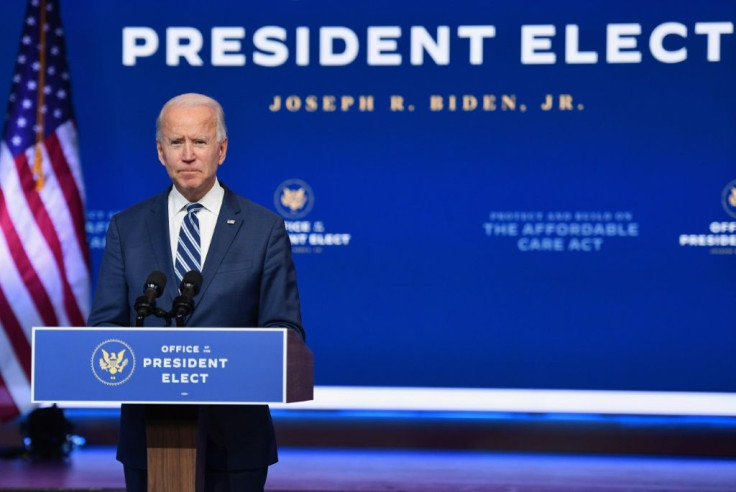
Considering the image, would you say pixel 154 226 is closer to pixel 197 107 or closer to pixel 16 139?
pixel 197 107

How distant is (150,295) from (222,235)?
0.88 ft

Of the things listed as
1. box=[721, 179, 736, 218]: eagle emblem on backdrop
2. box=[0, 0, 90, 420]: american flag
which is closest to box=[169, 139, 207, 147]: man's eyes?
box=[0, 0, 90, 420]: american flag

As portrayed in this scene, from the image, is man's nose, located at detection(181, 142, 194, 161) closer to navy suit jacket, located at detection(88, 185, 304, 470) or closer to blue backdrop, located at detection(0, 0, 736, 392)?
navy suit jacket, located at detection(88, 185, 304, 470)

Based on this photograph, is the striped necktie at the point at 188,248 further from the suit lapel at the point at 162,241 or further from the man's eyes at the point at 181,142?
the man's eyes at the point at 181,142

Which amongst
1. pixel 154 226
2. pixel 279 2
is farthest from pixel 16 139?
pixel 154 226

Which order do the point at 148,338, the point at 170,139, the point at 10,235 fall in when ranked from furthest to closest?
the point at 10,235
the point at 170,139
the point at 148,338

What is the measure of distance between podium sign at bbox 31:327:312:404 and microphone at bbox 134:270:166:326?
0.15 ft

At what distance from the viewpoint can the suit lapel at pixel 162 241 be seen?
83.5 inches

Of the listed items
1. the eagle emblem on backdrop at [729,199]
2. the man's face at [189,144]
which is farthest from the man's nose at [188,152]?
the eagle emblem on backdrop at [729,199]

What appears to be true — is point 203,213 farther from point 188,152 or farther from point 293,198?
point 293,198

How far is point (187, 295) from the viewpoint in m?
1.96

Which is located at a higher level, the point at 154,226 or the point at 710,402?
the point at 154,226

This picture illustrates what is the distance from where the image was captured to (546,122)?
5879 mm

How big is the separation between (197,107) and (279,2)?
3988 millimetres
